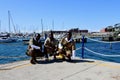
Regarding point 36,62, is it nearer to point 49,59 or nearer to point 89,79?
point 49,59

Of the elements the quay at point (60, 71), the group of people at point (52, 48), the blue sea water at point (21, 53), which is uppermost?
the group of people at point (52, 48)

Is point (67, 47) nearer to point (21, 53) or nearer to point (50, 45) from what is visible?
point (50, 45)

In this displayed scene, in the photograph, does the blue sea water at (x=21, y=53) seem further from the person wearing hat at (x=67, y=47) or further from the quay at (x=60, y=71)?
the person wearing hat at (x=67, y=47)

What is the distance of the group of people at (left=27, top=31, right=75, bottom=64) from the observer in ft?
30.1

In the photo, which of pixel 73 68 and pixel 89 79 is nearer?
pixel 89 79

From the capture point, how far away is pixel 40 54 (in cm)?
936

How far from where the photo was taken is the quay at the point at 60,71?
22.8ft

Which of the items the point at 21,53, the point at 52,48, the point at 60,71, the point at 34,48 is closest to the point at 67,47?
the point at 52,48

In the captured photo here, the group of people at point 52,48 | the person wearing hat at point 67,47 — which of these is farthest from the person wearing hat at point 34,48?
the person wearing hat at point 67,47

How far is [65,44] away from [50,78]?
9.44 ft

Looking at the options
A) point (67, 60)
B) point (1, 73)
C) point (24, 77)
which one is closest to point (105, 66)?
point (67, 60)

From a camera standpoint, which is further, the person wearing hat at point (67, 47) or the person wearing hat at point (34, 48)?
the person wearing hat at point (67, 47)

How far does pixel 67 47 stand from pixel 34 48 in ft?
4.34

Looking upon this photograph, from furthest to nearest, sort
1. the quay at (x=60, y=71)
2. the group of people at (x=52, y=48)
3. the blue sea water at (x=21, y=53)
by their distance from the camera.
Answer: the blue sea water at (x=21, y=53) < the group of people at (x=52, y=48) < the quay at (x=60, y=71)
